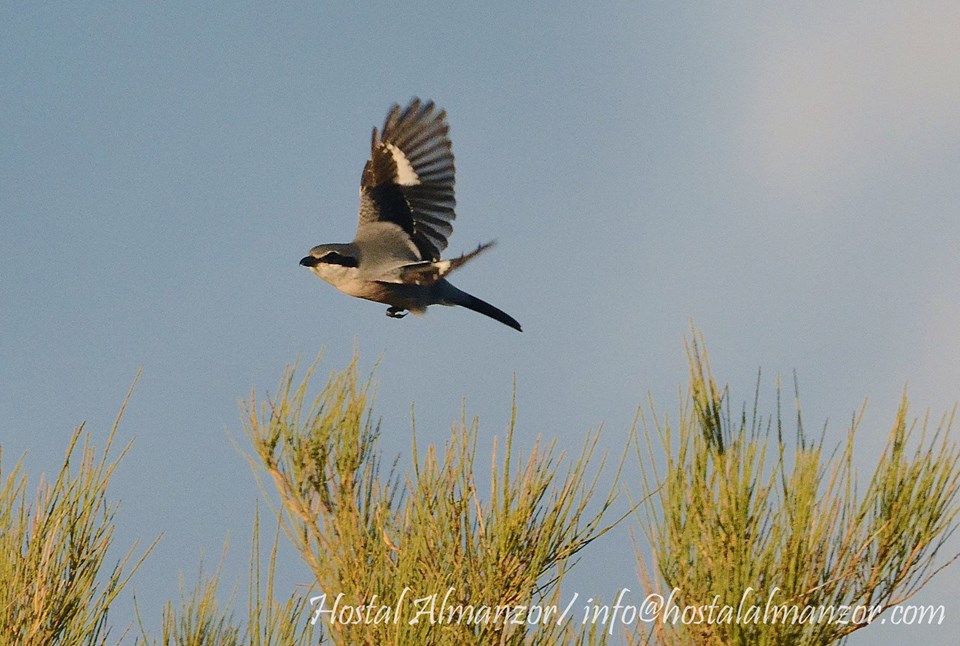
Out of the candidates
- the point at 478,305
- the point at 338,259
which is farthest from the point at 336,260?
the point at 478,305

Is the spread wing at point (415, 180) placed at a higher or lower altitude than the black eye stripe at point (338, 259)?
higher

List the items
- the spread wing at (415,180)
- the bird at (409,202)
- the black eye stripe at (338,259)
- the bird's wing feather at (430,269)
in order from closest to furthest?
the bird's wing feather at (430,269) < the black eye stripe at (338,259) < the bird at (409,202) < the spread wing at (415,180)

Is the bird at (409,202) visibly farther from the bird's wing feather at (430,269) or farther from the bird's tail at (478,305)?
the bird's wing feather at (430,269)

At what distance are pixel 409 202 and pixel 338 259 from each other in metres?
0.66

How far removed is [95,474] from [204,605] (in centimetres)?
71

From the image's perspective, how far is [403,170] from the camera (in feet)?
19.8

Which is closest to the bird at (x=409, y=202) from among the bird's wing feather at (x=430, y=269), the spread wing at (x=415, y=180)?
the spread wing at (x=415, y=180)

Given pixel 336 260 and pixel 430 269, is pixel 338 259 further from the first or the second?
pixel 430 269

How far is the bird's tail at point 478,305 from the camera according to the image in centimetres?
596

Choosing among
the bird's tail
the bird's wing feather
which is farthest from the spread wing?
the bird's wing feather

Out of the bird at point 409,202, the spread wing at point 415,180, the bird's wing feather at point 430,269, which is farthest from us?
the spread wing at point 415,180

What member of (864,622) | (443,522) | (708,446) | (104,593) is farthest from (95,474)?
(864,622)

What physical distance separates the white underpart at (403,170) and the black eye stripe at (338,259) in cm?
68

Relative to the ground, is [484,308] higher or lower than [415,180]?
lower
